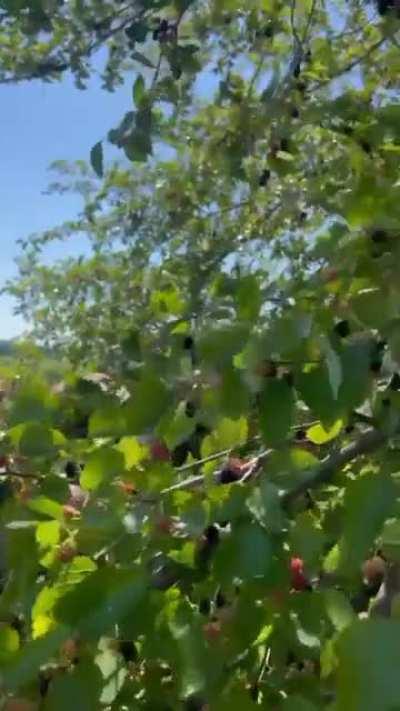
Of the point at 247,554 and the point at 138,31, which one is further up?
the point at 138,31

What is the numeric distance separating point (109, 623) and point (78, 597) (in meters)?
0.03

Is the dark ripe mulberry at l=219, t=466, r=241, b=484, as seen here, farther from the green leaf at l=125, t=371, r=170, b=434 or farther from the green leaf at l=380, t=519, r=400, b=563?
the green leaf at l=380, t=519, r=400, b=563

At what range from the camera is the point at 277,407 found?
0.75 metres

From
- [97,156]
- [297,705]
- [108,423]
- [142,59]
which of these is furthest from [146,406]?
[142,59]

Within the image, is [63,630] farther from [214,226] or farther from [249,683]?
[214,226]

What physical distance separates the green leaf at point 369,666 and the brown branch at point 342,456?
36 cm

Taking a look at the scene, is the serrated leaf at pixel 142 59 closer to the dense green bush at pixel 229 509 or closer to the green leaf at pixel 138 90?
the green leaf at pixel 138 90

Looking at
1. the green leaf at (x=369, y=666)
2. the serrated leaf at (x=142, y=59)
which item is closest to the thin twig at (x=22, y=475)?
the green leaf at (x=369, y=666)

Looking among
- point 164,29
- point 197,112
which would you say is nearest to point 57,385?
point 164,29

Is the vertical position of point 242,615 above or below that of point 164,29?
below

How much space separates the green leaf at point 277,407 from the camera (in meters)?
0.75

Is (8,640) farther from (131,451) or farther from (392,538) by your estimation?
(392,538)

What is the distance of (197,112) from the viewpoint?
7.07 feet

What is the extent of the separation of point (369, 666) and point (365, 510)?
24 centimetres
